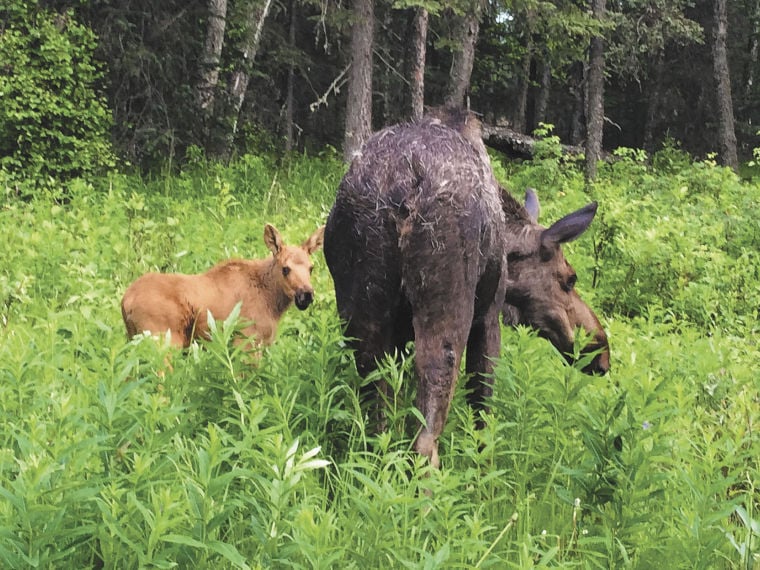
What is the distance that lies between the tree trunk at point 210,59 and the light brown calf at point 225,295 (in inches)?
322

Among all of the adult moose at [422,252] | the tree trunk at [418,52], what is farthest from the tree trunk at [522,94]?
the adult moose at [422,252]

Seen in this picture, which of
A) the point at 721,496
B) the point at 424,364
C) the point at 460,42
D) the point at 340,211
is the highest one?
the point at 460,42

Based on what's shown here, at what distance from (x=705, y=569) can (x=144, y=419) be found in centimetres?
218

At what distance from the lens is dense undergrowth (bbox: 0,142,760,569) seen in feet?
8.08

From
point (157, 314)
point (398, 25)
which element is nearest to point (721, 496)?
point (157, 314)

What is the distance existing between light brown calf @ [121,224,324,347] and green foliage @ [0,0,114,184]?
592cm

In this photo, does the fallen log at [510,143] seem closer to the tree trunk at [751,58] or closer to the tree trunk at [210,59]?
the tree trunk at [210,59]

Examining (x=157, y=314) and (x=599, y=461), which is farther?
(x=157, y=314)

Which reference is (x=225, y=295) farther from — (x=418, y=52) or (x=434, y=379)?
(x=418, y=52)

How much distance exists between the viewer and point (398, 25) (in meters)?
30.1

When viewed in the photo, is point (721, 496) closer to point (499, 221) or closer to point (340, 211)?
point (499, 221)

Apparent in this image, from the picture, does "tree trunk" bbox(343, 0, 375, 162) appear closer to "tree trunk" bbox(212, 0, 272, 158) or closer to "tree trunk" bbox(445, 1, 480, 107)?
"tree trunk" bbox(445, 1, 480, 107)

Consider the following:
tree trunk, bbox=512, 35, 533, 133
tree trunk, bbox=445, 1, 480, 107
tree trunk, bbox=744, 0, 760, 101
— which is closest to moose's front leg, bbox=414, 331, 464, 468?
tree trunk, bbox=445, 1, 480, 107

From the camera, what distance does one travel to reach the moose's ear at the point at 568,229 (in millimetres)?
5430
